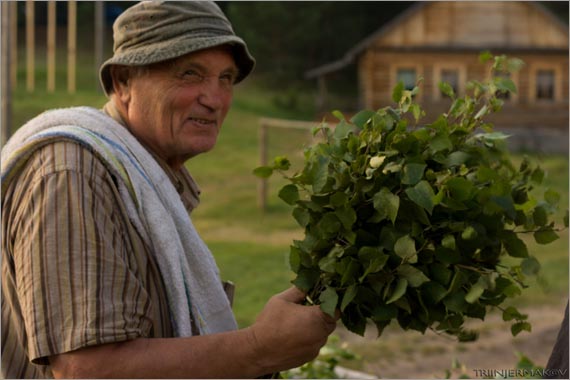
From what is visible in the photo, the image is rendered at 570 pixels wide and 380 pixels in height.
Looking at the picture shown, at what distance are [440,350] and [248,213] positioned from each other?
9.01 metres

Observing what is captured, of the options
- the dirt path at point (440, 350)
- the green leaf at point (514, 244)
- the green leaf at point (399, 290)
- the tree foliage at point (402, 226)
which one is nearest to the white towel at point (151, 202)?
the tree foliage at point (402, 226)

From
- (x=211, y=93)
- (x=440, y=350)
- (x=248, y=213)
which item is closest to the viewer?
(x=211, y=93)

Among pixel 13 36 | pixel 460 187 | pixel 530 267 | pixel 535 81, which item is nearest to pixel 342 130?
Answer: pixel 460 187

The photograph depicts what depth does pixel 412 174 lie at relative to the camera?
2.08 m

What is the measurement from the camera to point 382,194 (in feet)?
6.81

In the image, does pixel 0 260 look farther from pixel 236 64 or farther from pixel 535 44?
pixel 535 44

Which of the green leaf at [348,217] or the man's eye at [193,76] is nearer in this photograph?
the green leaf at [348,217]

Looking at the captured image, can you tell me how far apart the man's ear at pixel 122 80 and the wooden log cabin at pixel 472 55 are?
21.2m

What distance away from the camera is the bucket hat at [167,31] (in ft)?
7.72

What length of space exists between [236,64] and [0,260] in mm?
822

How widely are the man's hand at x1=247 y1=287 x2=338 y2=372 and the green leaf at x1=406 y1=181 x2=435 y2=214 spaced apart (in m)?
0.33

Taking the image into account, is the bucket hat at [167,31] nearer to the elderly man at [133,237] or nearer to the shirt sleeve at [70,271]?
the elderly man at [133,237]

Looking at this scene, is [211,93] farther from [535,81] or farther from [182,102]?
[535,81]

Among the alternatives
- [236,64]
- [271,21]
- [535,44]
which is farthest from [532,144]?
[236,64]
